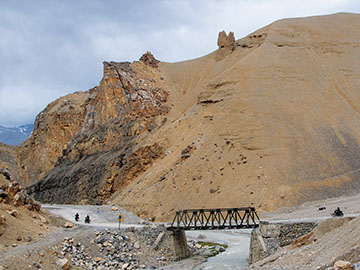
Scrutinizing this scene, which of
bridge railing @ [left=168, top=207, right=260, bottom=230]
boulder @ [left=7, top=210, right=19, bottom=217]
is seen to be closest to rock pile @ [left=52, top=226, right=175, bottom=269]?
bridge railing @ [left=168, top=207, right=260, bottom=230]

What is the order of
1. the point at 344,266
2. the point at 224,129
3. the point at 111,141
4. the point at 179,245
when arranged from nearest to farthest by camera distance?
the point at 344,266 → the point at 179,245 → the point at 224,129 → the point at 111,141

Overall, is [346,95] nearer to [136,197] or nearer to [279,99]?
[279,99]

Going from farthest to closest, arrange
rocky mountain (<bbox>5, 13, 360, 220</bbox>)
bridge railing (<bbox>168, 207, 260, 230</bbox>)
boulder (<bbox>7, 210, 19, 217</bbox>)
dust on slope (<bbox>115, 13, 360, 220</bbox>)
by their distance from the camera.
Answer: rocky mountain (<bbox>5, 13, 360, 220</bbox>) < dust on slope (<bbox>115, 13, 360, 220</bbox>) < bridge railing (<bbox>168, 207, 260, 230</bbox>) < boulder (<bbox>7, 210, 19, 217</bbox>)

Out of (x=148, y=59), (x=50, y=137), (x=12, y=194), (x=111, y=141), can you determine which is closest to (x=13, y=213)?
(x=12, y=194)

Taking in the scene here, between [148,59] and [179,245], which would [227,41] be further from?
[179,245]

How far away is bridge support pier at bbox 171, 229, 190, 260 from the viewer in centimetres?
3053

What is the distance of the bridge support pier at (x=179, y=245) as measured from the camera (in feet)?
100

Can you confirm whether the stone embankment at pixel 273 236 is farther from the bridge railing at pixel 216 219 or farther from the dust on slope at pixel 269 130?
the dust on slope at pixel 269 130

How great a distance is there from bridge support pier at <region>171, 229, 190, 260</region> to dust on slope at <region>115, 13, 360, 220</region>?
449 inches

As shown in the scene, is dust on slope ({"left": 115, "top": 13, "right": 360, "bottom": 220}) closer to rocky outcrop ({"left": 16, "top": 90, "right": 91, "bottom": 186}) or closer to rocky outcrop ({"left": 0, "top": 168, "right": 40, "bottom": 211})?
rocky outcrop ({"left": 0, "top": 168, "right": 40, "bottom": 211})

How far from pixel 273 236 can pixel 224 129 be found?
2733 centimetres

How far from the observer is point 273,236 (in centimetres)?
2691

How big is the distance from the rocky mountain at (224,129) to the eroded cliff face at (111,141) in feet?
0.68

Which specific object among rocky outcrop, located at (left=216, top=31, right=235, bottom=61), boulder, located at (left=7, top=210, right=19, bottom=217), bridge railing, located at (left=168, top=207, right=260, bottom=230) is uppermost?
rocky outcrop, located at (left=216, top=31, right=235, bottom=61)
